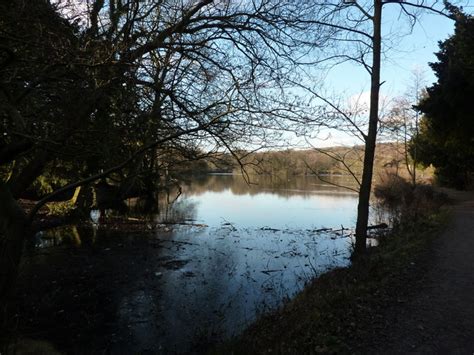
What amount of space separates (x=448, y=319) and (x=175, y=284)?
6.58m

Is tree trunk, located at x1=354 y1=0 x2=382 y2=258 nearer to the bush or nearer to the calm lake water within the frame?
the calm lake water

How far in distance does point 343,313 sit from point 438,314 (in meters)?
1.27

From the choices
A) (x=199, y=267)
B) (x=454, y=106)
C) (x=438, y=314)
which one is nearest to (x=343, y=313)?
(x=438, y=314)

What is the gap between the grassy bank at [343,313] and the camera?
5.01 m

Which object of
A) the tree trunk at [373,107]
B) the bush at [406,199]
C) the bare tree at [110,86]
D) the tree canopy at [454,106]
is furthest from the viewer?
the tree canopy at [454,106]

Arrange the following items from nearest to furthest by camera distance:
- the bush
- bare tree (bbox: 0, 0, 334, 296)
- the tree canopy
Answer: bare tree (bbox: 0, 0, 334, 296) → the bush → the tree canopy

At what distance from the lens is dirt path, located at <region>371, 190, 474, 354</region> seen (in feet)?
15.4

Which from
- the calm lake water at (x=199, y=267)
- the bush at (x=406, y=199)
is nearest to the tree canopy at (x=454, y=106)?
the bush at (x=406, y=199)

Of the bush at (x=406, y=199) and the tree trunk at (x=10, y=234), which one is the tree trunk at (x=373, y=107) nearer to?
the bush at (x=406, y=199)

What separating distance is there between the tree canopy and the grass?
32.7ft

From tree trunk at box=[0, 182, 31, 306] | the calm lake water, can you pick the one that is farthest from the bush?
tree trunk at box=[0, 182, 31, 306]

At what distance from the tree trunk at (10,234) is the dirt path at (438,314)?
522cm

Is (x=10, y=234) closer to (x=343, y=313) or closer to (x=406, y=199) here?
(x=343, y=313)

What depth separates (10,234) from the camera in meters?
6.32
